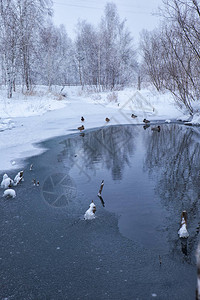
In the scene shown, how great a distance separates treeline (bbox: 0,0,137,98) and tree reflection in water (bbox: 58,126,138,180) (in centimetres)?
913

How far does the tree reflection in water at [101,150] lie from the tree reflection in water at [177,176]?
649 mm

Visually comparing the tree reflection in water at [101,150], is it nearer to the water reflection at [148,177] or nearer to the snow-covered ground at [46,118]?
the water reflection at [148,177]

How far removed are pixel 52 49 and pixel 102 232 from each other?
1117 inches

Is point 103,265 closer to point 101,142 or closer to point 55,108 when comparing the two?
point 101,142

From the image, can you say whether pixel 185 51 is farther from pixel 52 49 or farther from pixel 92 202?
pixel 52 49

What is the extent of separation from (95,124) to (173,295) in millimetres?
10272

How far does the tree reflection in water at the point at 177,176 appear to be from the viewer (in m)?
3.04

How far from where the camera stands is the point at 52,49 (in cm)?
2802

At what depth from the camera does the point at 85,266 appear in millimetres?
2447

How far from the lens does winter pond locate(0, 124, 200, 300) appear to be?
221 centimetres

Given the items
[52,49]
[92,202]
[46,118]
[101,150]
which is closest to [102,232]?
[92,202]

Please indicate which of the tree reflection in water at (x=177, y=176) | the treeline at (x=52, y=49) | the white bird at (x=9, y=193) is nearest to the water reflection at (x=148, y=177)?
the tree reflection in water at (x=177, y=176)

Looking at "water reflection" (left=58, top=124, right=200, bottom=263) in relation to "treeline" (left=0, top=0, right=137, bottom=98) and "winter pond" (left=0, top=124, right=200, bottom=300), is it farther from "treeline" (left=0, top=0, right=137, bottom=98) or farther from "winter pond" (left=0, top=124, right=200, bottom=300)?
"treeline" (left=0, top=0, right=137, bottom=98)

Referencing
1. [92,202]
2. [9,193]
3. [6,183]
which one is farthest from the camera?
[6,183]
